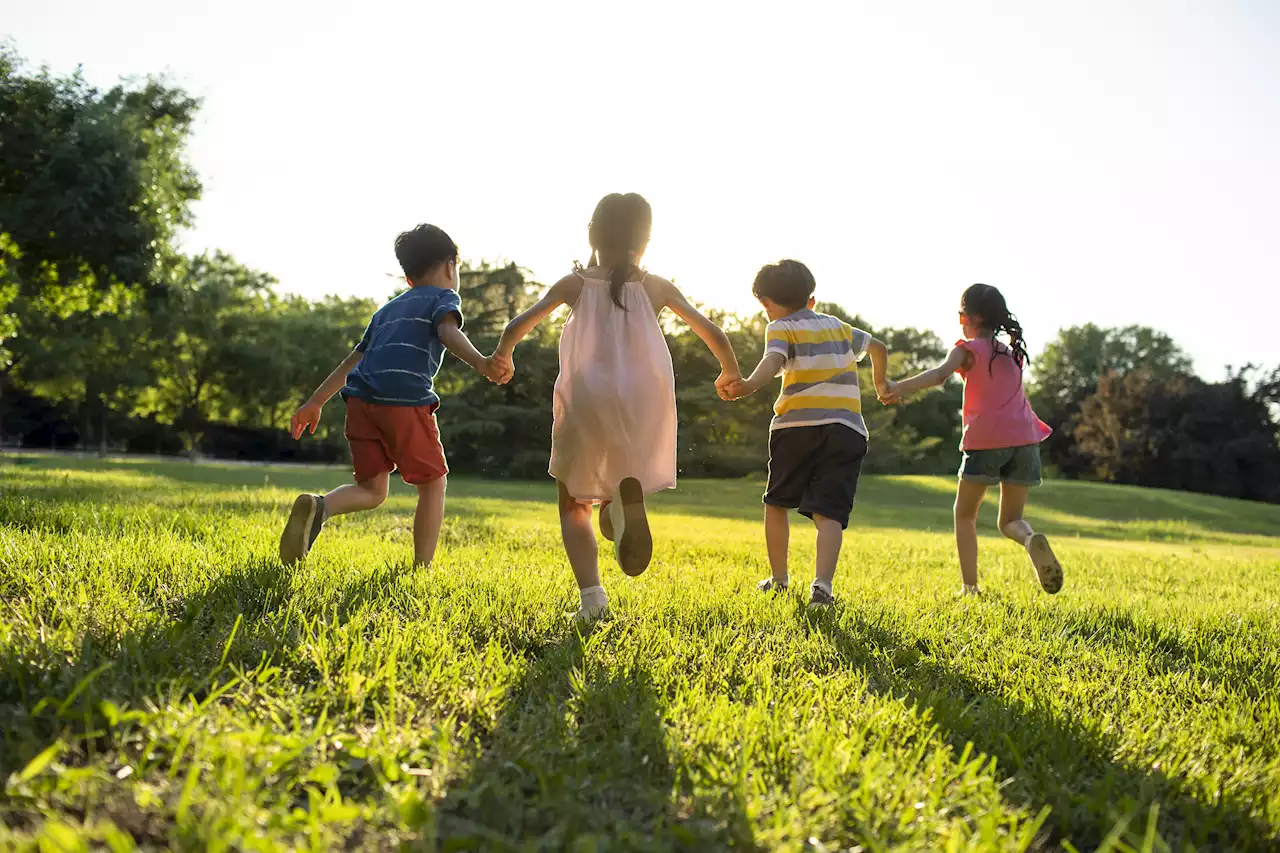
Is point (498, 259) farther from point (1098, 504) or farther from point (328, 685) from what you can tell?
point (328, 685)

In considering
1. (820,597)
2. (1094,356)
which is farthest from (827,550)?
(1094,356)

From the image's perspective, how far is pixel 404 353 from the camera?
456cm

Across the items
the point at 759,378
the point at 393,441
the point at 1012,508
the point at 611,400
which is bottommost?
the point at 1012,508

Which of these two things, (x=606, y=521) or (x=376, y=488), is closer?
(x=606, y=521)

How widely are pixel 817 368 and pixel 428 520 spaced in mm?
2330

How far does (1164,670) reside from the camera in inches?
142

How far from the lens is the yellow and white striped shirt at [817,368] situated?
4941 millimetres

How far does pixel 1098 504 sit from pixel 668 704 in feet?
79.7

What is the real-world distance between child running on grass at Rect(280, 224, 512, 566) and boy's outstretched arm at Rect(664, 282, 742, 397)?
42.4 inches

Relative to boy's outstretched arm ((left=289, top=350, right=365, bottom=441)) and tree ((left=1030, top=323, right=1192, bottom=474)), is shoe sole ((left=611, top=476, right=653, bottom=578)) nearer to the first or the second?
boy's outstretched arm ((left=289, top=350, right=365, bottom=441))

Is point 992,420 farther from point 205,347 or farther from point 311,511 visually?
point 205,347

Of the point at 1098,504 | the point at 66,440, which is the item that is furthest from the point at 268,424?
the point at 1098,504

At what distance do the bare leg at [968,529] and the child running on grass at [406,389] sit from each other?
318 cm

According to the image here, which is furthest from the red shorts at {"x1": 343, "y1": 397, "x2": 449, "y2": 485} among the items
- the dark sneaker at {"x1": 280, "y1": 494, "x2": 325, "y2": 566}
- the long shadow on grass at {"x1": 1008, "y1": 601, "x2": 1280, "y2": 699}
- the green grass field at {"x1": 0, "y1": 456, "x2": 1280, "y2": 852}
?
the long shadow on grass at {"x1": 1008, "y1": 601, "x2": 1280, "y2": 699}
